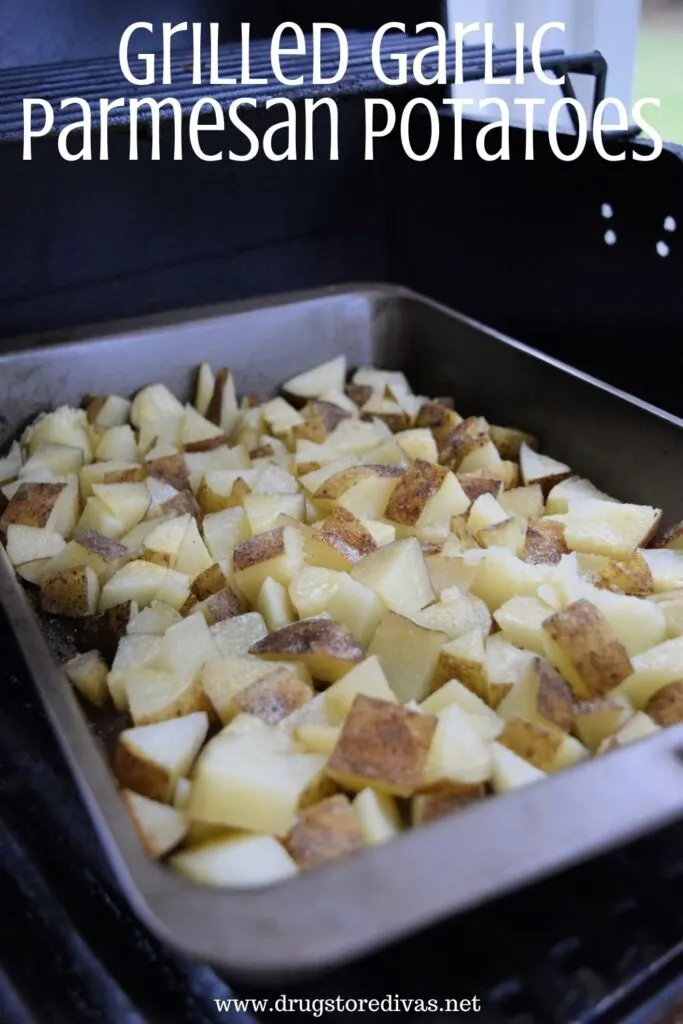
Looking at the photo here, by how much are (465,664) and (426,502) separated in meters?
0.30

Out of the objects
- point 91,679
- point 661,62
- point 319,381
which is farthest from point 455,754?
point 661,62

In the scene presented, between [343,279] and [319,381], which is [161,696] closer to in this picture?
[319,381]

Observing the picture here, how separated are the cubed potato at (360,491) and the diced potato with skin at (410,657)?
27 centimetres

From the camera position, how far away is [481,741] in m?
0.76

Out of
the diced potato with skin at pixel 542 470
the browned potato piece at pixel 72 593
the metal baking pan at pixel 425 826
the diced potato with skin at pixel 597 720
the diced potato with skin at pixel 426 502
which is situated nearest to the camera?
the metal baking pan at pixel 425 826

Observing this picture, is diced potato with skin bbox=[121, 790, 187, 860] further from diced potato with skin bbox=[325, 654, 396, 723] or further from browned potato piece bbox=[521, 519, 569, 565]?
browned potato piece bbox=[521, 519, 569, 565]

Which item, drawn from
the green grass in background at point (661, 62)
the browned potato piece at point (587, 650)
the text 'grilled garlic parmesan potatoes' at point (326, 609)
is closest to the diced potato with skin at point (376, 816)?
the text 'grilled garlic parmesan potatoes' at point (326, 609)

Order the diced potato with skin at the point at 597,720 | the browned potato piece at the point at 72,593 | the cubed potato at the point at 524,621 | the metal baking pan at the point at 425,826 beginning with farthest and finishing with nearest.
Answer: the browned potato piece at the point at 72,593 < the cubed potato at the point at 524,621 < the diced potato with skin at the point at 597,720 < the metal baking pan at the point at 425,826

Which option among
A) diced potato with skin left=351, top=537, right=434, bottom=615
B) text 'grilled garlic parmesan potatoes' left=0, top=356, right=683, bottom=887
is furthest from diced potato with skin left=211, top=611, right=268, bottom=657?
diced potato with skin left=351, top=537, right=434, bottom=615

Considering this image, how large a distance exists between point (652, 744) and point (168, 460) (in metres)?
0.77

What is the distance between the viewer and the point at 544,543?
41.7 inches

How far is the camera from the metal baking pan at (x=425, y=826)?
0.55 meters

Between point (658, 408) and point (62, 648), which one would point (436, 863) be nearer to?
point (62, 648)

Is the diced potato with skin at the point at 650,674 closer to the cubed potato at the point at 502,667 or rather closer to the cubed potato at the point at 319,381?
the cubed potato at the point at 502,667
